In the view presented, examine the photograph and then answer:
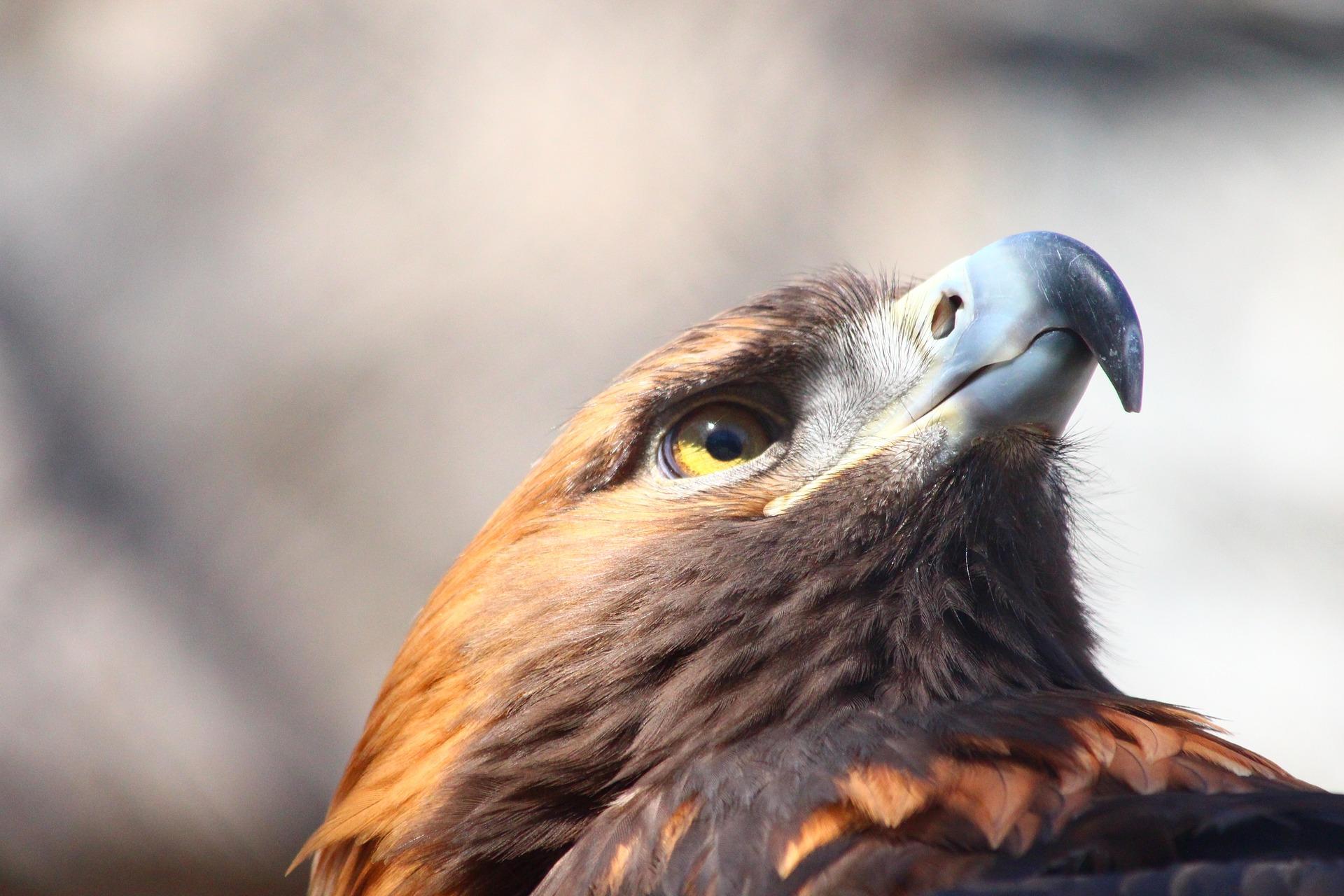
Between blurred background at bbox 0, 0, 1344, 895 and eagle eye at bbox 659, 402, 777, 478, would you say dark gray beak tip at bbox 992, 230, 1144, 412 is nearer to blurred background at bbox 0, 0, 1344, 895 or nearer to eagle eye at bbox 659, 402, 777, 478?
eagle eye at bbox 659, 402, 777, 478

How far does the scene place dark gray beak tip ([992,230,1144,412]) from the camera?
1.43 metres

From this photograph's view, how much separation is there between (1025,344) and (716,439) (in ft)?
1.53

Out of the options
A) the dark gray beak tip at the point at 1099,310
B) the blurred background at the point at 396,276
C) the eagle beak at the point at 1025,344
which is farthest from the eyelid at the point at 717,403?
the blurred background at the point at 396,276

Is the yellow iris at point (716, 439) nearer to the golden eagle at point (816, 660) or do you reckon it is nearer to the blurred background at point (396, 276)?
the golden eagle at point (816, 660)

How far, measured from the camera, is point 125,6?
4098 millimetres

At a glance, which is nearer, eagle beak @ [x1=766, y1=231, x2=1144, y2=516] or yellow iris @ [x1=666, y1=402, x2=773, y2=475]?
eagle beak @ [x1=766, y1=231, x2=1144, y2=516]

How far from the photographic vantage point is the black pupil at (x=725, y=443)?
175 cm

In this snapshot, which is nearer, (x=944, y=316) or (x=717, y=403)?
(x=944, y=316)

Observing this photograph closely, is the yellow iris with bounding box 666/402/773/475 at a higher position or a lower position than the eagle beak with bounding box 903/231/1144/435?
lower

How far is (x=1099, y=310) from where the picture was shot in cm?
143

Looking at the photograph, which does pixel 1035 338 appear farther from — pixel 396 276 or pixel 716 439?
pixel 396 276

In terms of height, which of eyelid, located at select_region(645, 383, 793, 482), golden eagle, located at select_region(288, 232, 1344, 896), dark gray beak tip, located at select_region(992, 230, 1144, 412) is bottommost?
golden eagle, located at select_region(288, 232, 1344, 896)

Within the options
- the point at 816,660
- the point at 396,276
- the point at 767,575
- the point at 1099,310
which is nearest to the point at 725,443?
the point at 767,575

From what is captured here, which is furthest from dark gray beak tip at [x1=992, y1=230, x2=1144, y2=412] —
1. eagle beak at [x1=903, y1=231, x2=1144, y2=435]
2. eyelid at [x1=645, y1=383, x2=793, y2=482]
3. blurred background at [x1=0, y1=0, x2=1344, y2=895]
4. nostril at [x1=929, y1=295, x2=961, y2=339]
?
blurred background at [x1=0, y1=0, x2=1344, y2=895]
